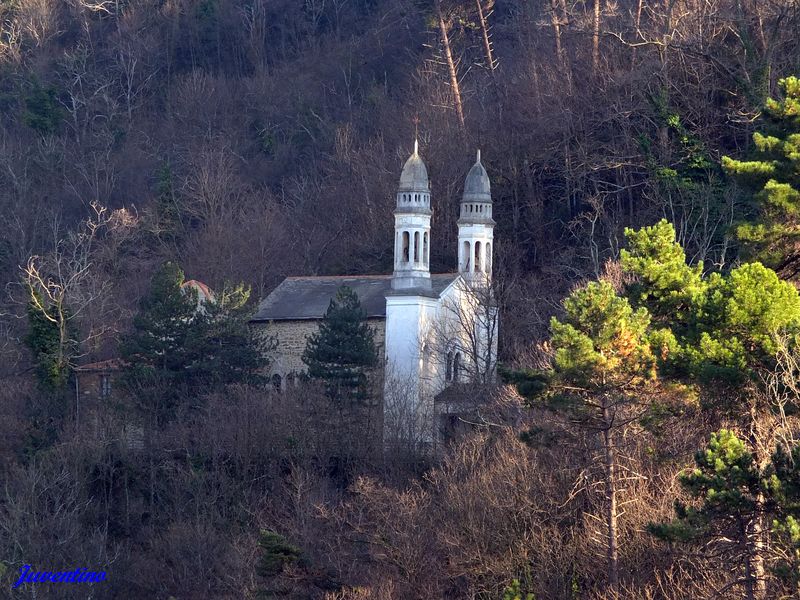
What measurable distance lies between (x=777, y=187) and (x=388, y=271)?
26373 millimetres

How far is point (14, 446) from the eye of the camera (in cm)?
4184

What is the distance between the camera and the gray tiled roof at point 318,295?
1671 inches

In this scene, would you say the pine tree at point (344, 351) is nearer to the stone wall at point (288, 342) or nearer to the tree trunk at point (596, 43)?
the stone wall at point (288, 342)

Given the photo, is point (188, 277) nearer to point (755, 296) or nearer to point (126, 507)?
point (126, 507)

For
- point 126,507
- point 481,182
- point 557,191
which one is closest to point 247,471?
point 126,507

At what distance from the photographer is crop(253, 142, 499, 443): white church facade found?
40.4 meters

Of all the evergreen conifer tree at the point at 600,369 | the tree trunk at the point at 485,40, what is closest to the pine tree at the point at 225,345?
the tree trunk at the point at 485,40

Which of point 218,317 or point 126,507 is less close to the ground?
point 218,317

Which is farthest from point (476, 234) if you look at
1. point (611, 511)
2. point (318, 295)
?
point (611, 511)

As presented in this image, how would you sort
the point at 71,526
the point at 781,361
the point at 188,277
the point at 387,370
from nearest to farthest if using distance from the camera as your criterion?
the point at 781,361 → the point at 71,526 → the point at 387,370 → the point at 188,277

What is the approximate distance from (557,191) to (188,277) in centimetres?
1395

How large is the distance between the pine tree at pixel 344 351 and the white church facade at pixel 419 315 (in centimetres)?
91

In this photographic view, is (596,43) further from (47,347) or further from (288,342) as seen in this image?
(47,347)

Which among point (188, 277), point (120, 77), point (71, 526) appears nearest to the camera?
point (71, 526)
